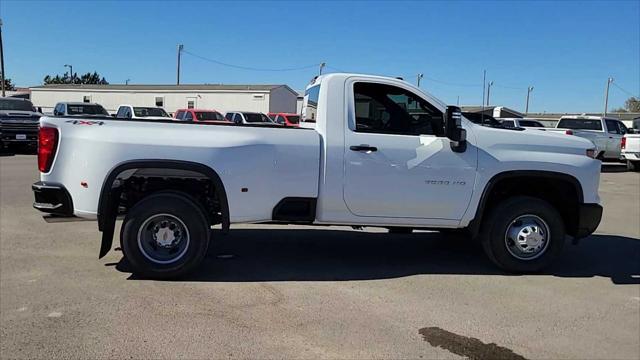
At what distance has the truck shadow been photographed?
19.2 feet

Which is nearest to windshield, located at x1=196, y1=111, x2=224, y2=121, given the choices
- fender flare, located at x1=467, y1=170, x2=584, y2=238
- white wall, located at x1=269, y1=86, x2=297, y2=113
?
white wall, located at x1=269, y1=86, x2=297, y2=113

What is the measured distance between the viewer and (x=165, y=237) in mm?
5441

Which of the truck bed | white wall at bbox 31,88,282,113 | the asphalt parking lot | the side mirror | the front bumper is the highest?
white wall at bbox 31,88,282,113

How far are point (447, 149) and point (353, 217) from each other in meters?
1.23

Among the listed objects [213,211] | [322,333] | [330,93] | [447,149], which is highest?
[330,93]

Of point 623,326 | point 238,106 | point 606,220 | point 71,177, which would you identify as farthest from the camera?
point 238,106

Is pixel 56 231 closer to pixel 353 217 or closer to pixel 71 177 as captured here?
pixel 71 177

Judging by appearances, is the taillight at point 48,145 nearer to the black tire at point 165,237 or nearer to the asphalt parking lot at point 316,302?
the black tire at point 165,237

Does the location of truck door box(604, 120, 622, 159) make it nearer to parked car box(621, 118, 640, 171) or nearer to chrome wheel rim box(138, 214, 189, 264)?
parked car box(621, 118, 640, 171)

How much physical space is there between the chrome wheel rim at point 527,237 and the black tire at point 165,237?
3.29 metres

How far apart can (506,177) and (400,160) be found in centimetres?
121

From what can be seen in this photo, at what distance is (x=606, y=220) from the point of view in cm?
983

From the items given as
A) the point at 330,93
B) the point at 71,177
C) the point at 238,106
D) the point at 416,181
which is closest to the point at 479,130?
the point at 416,181

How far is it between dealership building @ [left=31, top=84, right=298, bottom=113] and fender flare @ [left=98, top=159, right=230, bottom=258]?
4585cm
